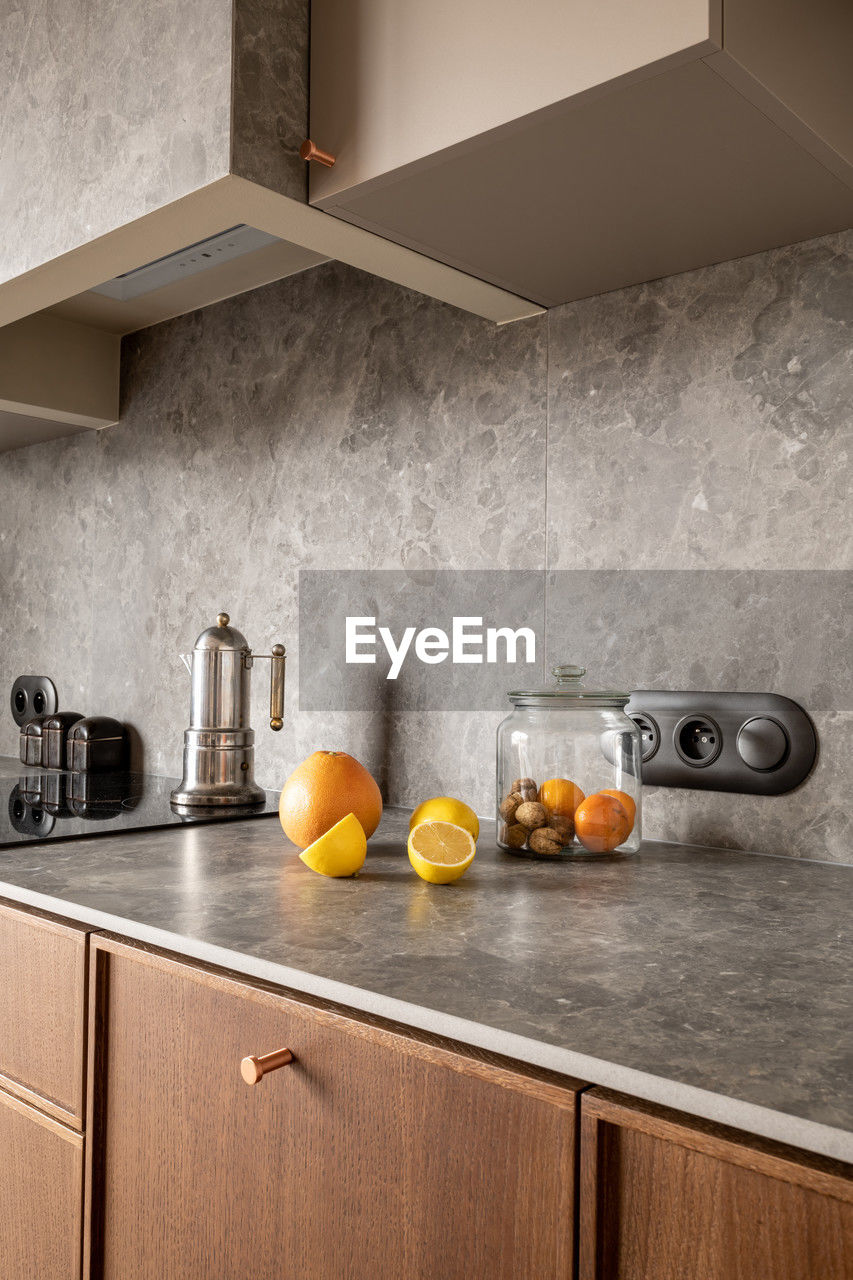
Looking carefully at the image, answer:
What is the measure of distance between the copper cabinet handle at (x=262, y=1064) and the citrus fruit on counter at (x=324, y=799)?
1.43 ft

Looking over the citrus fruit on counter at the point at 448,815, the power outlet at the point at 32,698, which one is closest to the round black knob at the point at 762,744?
the citrus fruit on counter at the point at 448,815

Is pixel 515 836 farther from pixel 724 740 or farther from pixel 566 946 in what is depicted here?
pixel 566 946

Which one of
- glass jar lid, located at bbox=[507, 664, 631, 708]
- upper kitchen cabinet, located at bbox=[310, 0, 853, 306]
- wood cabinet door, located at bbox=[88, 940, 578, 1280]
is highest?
upper kitchen cabinet, located at bbox=[310, 0, 853, 306]

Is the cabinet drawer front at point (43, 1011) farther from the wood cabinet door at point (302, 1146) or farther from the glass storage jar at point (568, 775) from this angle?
the glass storage jar at point (568, 775)

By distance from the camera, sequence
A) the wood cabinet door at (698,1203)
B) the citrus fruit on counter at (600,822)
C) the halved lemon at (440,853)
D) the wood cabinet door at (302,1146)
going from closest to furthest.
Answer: the wood cabinet door at (698,1203)
the wood cabinet door at (302,1146)
the halved lemon at (440,853)
the citrus fruit on counter at (600,822)

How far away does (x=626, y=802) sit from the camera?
1.21m

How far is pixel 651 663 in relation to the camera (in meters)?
1.34

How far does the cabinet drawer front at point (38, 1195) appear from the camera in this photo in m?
0.97

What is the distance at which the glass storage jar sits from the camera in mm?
1202

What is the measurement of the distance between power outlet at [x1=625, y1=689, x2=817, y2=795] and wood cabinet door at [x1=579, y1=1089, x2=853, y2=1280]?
70cm

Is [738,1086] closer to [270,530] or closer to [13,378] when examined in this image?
[270,530]

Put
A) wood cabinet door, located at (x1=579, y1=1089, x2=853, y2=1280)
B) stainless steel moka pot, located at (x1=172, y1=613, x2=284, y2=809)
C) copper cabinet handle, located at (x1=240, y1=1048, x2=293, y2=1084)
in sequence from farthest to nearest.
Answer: stainless steel moka pot, located at (x1=172, y1=613, x2=284, y2=809) → copper cabinet handle, located at (x1=240, y1=1048, x2=293, y2=1084) → wood cabinet door, located at (x1=579, y1=1089, x2=853, y2=1280)

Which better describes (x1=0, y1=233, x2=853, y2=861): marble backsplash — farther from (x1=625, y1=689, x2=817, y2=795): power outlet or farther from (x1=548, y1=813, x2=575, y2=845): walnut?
(x1=548, y1=813, x2=575, y2=845): walnut

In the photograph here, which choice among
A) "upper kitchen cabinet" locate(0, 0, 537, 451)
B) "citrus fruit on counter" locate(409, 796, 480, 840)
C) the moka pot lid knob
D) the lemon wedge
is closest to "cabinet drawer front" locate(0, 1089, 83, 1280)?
the lemon wedge
